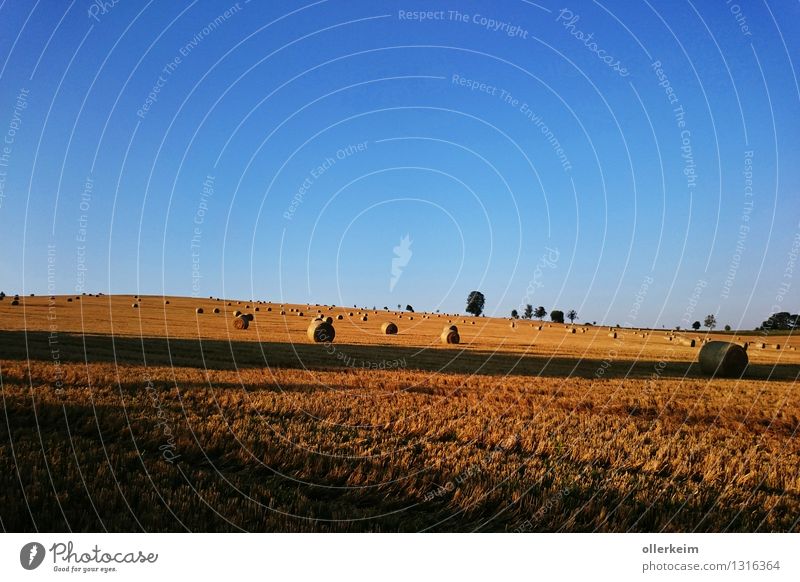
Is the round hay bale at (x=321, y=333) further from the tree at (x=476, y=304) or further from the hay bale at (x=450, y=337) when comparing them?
the tree at (x=476, y=304)

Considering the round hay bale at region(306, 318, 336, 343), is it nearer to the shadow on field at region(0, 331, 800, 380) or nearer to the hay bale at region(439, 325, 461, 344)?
the shadow on field at region(0, 331, 800, 380)

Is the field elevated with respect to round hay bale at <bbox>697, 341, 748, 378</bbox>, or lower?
lower

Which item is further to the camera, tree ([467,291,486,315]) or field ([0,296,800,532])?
tree ([467,291,486,315])

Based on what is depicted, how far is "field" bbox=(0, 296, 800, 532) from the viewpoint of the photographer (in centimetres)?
562

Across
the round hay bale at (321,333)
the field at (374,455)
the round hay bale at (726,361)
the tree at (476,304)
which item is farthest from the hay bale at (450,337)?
the tree at (476,304)

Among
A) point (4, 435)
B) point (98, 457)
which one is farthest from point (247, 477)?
point (4, 435)

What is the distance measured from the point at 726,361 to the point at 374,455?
2177cm

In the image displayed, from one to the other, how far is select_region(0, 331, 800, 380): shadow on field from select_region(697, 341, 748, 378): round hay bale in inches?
22.4

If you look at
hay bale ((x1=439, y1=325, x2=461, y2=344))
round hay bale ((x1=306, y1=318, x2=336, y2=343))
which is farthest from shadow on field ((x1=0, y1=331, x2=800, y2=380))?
hay bale ((x1=439, y1=325, x2=461, y2=344))

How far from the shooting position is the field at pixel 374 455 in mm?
5617

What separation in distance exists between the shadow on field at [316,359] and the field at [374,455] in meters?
2.35

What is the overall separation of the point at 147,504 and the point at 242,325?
132 feet

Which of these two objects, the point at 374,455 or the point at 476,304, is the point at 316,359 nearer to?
the point at 374,455

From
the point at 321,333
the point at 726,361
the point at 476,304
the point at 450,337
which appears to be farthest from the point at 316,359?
the point at 476,304
